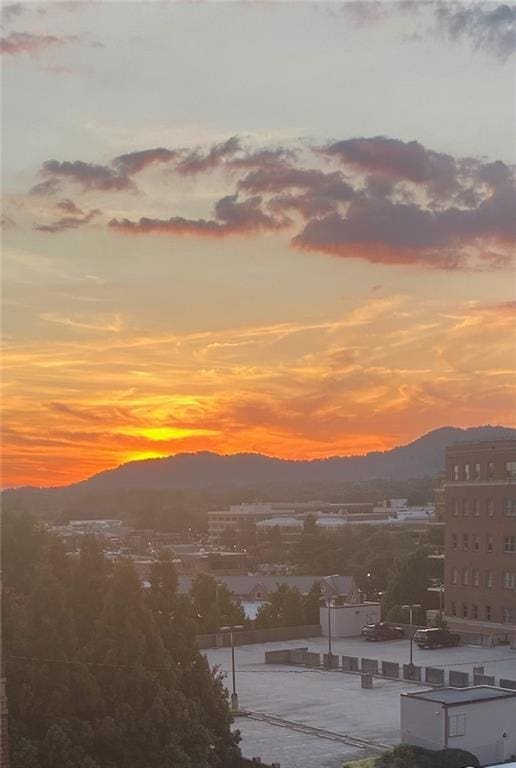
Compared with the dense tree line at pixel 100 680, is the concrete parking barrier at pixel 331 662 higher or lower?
lower

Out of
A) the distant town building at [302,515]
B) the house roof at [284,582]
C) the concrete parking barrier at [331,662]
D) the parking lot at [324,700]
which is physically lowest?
the parking lot at [324,700]

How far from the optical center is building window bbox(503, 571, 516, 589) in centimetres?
5147

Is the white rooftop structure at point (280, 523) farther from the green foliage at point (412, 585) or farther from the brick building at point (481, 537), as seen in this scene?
the brick building at point (481, 537)

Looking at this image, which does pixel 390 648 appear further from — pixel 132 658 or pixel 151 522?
pixel 151 522

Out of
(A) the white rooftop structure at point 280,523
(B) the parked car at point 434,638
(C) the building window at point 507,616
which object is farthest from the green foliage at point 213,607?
(A) the white rooftop structure at point 280,523

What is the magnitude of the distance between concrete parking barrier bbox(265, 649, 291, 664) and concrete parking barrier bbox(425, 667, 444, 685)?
23.4 feet

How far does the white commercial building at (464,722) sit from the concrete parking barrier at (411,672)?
9.29 meters

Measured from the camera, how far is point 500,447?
2090 inches

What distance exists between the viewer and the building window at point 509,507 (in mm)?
52125

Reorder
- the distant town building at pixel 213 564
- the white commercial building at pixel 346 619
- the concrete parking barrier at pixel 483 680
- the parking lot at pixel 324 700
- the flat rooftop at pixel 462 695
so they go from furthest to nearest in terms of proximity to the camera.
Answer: the distant town building at pixel 213 564, the white commercial building at pixel 346 619, the concrete parking barrier at pixel 483 680, the parking lot at pixel 324 700, the flat rooftop at pixel 462 695

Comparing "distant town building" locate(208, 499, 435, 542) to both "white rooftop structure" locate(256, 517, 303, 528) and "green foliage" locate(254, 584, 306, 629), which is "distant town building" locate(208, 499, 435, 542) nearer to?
"white rooftop structure" locate(256, 517, 303, 528)

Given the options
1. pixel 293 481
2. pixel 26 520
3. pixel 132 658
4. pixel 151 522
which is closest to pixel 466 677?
pixel 26 520

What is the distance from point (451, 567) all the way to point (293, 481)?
358 ft

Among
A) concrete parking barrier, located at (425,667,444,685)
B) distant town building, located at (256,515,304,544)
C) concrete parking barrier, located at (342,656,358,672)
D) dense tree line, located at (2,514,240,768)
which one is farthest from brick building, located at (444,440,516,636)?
distant town building, located at (256,515,304,544)
